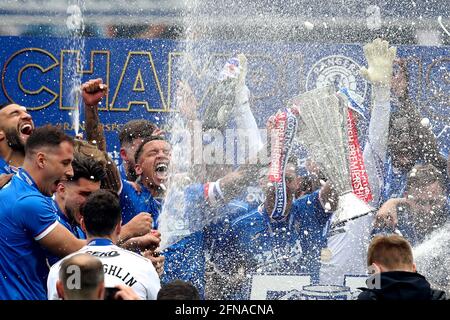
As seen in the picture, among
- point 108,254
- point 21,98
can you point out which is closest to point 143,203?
point 21,98

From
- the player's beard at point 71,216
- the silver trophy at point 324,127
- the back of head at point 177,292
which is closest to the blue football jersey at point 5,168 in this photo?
the player's beard at point 71,216

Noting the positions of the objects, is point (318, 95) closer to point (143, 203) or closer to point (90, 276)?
point (143, 203)

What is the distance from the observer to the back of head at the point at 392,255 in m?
3.95

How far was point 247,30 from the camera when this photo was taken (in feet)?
22.8

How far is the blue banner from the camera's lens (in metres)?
6.58

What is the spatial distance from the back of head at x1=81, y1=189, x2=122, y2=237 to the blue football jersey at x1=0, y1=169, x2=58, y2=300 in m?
0.39

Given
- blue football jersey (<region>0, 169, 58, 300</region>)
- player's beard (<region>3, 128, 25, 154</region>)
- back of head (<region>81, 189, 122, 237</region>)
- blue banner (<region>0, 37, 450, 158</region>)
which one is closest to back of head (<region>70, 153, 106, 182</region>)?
blue football jersey (<region>0, 169, 58, 300</region>)

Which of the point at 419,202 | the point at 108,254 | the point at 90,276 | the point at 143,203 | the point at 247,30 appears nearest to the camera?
the point at 90,276

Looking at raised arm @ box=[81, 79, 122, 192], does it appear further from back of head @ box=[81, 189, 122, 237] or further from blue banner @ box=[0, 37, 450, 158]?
back of head @ box=[81, 189, 122, 237]

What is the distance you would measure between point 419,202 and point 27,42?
2.95m

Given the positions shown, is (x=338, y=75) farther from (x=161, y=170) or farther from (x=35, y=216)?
(x=35, y=216)

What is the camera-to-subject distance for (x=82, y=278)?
3580 millimetres

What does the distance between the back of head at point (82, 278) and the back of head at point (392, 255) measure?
46.7 inches

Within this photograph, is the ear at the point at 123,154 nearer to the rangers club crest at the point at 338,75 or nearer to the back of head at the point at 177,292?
the rangers club crest at the point at 338,75
